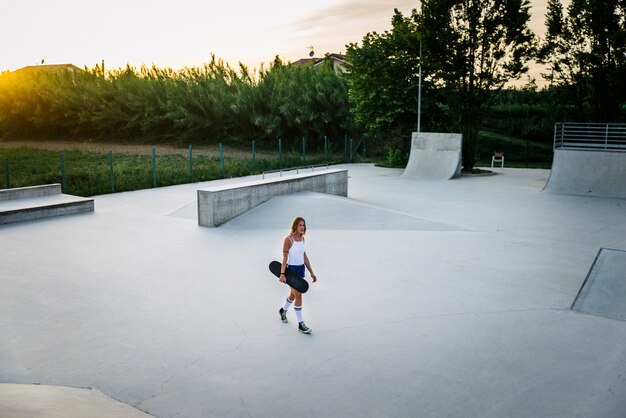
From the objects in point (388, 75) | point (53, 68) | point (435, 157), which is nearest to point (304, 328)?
point (435, 157)

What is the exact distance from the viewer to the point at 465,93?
81.1 feet

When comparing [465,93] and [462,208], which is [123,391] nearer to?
[462,208]

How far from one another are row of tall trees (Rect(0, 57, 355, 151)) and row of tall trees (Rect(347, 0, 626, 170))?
7606 millimetres

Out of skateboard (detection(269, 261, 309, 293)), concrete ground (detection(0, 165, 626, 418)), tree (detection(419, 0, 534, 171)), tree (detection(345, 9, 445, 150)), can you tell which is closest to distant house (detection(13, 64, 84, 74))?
tree (detection(345, 9, 445, 150))

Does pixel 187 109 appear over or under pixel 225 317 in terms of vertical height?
over

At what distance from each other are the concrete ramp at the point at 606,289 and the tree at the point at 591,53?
16.5m

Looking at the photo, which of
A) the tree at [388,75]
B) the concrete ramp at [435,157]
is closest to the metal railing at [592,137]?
the concrete ramp at [435,157]

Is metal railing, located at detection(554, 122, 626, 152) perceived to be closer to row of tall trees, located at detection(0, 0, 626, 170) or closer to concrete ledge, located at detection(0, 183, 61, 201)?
row of tall trees, located at detection(0, 0, 626, 170)

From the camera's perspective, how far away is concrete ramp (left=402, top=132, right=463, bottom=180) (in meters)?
23.4

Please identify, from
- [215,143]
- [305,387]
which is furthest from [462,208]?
[215,143]

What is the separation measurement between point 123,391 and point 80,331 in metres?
1.66

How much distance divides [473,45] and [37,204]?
64.5 ft

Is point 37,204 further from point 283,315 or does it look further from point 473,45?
point 473,45

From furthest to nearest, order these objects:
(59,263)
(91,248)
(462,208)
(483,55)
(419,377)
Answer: (483,55)
(462,208)
(91,248)
(59,263)
(419,377)
